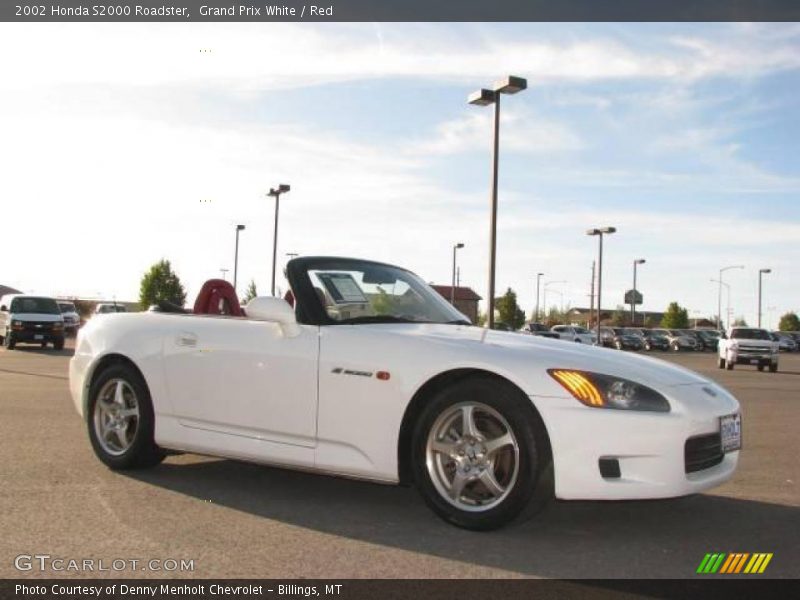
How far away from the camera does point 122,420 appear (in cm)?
602

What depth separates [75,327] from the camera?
132ft

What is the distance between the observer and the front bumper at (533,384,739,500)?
4270mm

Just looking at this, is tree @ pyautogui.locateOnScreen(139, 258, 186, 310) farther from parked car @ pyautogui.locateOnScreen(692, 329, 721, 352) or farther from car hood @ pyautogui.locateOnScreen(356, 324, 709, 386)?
car hood @ pyautogui.locateOnScreen(356, 324, 709, 386)

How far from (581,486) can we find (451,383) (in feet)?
2.94

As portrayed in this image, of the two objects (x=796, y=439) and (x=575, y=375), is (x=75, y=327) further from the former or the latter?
(x=575, y=375)

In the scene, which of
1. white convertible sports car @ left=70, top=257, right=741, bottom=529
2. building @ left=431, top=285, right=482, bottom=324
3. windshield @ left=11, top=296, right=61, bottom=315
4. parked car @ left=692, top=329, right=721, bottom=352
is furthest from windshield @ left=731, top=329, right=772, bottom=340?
building @ left=431, top=285, right=482, bottom=324

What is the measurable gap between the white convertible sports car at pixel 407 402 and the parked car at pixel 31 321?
22123 mm

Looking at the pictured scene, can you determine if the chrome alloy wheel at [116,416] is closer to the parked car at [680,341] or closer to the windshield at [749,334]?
the windshield at [749,334]

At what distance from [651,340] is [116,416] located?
59.7 meters

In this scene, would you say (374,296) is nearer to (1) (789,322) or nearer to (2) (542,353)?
(2) (542,353)

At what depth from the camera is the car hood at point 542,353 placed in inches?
179

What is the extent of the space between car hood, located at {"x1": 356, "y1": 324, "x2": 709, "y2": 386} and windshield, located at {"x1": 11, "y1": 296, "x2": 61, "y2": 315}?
2440 cm

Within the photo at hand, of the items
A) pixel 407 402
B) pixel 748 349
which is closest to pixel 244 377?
pixel 407 402

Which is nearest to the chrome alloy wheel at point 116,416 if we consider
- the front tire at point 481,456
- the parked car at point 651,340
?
the front tire at point 481,456
